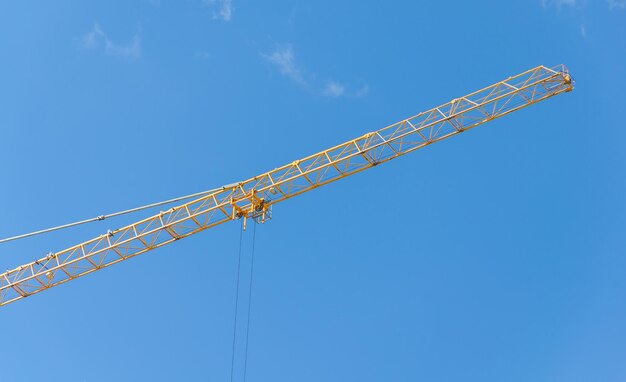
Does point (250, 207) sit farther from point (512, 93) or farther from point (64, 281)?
point (512, 93)

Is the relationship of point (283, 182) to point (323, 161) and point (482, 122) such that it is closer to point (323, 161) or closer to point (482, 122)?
point (323, 161)

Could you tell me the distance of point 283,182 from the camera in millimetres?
74125

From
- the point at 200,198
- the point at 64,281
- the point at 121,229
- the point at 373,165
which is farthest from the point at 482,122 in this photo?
the point at 64,281

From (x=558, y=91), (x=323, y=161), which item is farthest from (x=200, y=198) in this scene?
(x=558, y=91)

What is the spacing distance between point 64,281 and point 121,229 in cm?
649

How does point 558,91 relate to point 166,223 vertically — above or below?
above

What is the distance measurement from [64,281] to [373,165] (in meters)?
25.9

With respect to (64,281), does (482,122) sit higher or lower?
higher

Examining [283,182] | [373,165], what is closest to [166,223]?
[283,182]

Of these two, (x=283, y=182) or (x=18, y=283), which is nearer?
(x=283, y=182)

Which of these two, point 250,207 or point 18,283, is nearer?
point 250,207

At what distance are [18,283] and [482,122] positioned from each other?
38.7 m

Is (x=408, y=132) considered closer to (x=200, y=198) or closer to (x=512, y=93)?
(x=512, y=93)

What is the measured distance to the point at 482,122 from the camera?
247 feet
